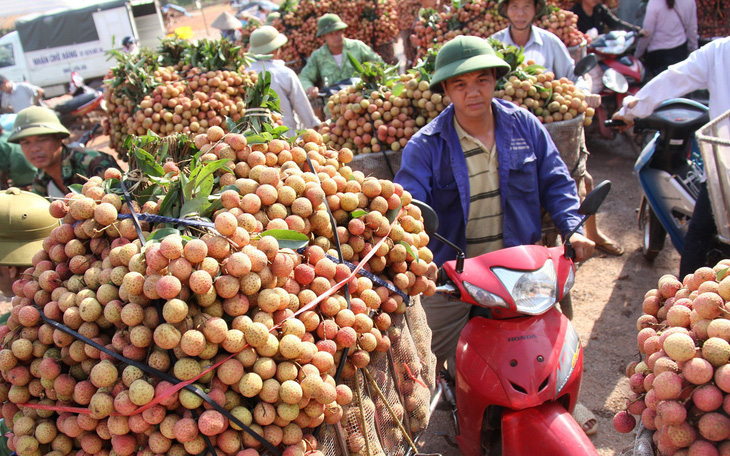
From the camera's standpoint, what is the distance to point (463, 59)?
9.10 feet

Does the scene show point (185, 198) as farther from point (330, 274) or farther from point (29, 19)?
point (29, 19)

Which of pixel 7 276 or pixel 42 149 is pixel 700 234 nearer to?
pixel 7 276

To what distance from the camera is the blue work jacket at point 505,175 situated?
2.81 metres

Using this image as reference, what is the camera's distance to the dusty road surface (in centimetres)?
320

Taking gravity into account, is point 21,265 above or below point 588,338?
above

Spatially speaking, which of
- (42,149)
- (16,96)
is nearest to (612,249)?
(42,149)

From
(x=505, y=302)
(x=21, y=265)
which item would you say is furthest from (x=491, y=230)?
(x=21, y=265)

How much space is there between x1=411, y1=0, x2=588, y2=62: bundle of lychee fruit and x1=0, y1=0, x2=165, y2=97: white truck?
14670 mm

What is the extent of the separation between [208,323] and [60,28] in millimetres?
20726

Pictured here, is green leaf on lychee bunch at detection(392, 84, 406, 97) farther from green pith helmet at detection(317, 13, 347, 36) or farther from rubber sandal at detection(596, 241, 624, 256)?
green pith helmet at detection(317, 13, 347, 36)

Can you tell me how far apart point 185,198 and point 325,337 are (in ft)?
1.92

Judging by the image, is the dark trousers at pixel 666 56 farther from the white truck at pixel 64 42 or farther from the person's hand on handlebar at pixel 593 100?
the white truck at pixel 64 42

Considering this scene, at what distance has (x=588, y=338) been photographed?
3.90 meters

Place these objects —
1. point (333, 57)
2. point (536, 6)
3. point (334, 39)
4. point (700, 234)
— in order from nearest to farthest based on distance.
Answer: point (700, 234) < point (536, 6) < point (334, 39) < point (333, 57)
